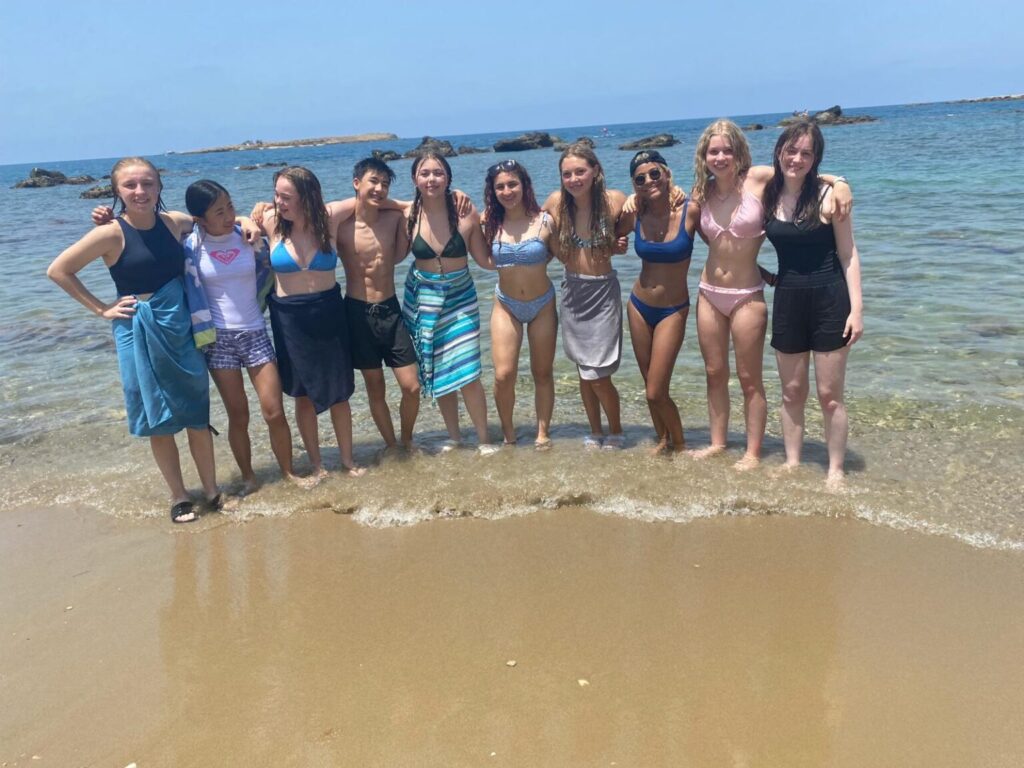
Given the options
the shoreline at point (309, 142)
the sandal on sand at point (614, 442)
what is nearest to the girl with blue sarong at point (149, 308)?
the sandal on sand at point (614, 442)

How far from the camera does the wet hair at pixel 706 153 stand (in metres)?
4.66

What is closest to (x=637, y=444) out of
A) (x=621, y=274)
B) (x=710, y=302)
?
(x=710, y=302)

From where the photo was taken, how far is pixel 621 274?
11.7m

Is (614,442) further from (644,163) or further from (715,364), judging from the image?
(644,163)

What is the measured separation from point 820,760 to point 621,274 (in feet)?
31.3

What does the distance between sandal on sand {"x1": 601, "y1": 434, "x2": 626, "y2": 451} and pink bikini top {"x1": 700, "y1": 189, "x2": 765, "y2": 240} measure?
1666mm

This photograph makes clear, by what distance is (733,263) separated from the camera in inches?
192

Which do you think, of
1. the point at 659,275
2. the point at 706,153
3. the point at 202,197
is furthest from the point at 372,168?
the point at 706,153

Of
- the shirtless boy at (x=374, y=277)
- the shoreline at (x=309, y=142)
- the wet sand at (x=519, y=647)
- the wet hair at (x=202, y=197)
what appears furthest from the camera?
the shoreline at (x=309, y=142)

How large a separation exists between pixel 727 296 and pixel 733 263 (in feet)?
0.70

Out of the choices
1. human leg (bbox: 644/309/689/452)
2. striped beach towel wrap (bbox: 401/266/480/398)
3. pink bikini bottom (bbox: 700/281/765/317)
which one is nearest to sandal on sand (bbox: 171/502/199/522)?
striped beach towel wrap (bbox: 401/266/480/398)

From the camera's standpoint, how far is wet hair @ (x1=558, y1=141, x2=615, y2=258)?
4996 millimetres

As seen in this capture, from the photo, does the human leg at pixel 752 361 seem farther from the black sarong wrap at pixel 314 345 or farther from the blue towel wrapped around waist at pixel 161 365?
the blue towel wrapped around waist at pixel 161 365

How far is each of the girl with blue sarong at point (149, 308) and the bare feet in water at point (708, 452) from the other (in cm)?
329
